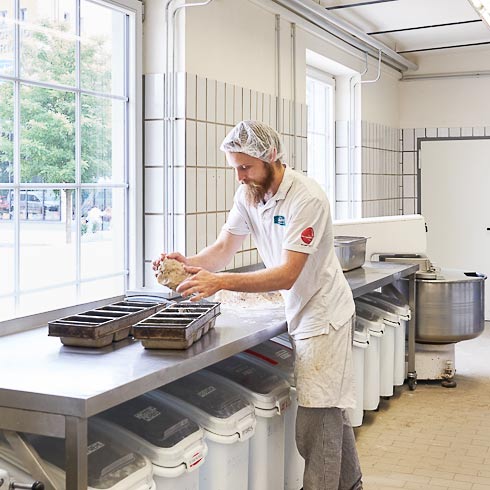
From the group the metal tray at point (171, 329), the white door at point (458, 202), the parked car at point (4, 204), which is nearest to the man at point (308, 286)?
the metal tray at point (171, 329)

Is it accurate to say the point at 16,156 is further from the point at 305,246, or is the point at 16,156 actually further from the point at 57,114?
the point at 305,246

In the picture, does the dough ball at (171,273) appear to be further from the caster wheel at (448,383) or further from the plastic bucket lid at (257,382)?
the caster wheel at (448,383)

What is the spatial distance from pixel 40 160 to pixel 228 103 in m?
1.32

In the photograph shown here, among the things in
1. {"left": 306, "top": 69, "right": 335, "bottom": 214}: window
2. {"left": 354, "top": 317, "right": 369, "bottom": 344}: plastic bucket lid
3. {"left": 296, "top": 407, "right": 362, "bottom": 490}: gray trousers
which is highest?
{"left": 306, "top": 69, "right": 335, "bottom": 214}: window

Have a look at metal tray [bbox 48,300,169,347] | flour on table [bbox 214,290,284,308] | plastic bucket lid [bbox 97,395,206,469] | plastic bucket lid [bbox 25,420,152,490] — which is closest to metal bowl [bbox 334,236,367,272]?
flour on table [bbox 214,290,284,308]

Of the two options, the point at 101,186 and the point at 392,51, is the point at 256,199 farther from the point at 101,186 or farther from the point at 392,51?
the point at 392,51

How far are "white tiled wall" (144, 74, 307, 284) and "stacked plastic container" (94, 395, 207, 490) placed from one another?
1.34m

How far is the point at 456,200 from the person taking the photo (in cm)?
727

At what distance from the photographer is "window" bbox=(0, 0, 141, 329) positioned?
9.49 ft


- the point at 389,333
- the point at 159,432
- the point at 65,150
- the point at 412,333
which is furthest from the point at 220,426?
the point at 412,333

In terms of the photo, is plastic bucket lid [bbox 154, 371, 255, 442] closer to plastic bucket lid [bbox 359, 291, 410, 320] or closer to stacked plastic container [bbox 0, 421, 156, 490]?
stacked plastic container [bbox 0, 421, 156, 490]

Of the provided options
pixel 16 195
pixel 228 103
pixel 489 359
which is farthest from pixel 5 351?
pixel 489 359

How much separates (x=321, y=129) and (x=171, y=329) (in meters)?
4.09

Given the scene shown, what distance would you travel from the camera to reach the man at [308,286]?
2.69m
